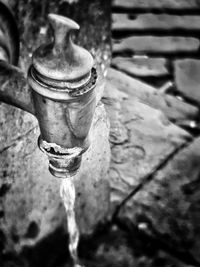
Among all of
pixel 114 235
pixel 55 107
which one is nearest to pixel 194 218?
pixel 114 235

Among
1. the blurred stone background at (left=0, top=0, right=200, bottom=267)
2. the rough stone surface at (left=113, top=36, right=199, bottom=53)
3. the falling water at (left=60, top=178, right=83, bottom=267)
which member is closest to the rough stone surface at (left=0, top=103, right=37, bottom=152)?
the blurred stone background at (left=0, top=0, right=200, bottom=267)

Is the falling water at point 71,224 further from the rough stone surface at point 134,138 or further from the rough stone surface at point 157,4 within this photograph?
the rough stone surface at point 157,4

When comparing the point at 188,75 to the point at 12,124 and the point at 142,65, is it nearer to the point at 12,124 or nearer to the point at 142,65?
the point at 142,65

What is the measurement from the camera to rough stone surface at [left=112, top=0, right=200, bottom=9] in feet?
4.32

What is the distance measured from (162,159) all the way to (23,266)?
60 cm

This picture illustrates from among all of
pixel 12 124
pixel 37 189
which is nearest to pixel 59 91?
pixel 12 124

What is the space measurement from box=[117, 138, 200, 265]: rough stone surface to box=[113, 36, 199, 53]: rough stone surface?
32 cm

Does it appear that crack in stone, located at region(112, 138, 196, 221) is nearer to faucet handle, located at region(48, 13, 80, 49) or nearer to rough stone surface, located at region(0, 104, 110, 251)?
rough stone surface, located at region(0, 104, 110, 251)

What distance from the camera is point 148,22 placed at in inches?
52.1

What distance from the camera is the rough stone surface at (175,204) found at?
4.61ft

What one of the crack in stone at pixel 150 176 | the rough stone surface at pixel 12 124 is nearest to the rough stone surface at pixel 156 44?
the crack in stone at pixel 150 176

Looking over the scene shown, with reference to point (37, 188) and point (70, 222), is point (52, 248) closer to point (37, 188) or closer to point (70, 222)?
point (70, 222)

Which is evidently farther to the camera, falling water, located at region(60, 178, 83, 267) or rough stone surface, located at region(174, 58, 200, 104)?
rough stone surface, located at region(174, 58, 200, 104)

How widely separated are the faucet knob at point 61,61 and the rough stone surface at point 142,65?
71 cm
